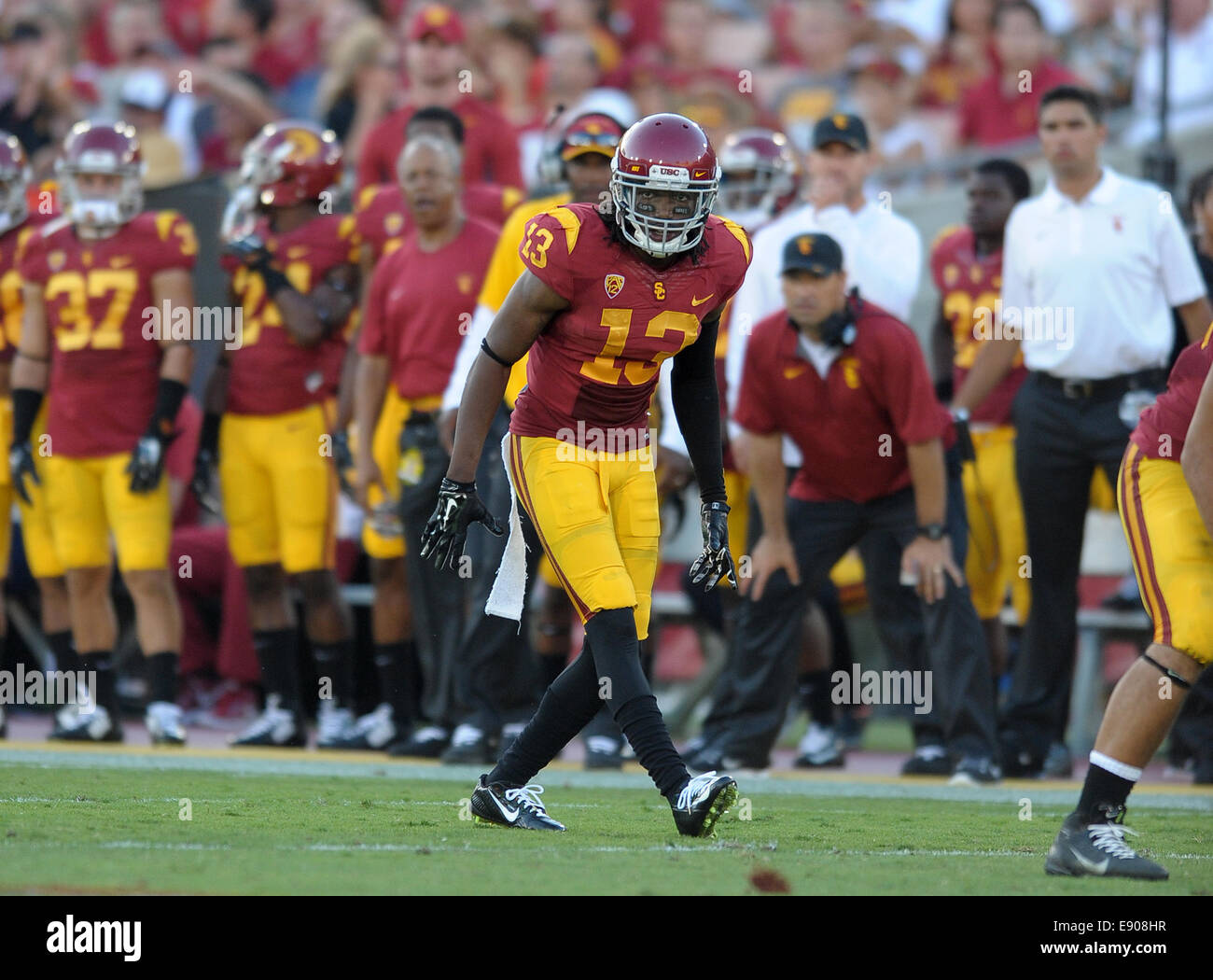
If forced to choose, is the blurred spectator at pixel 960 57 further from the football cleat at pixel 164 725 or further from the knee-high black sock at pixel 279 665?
the football cleat at pixel 164 725

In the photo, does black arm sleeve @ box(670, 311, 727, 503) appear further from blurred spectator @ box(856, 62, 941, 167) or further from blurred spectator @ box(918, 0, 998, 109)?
blurred spectator @ box(918, 0, 998, 109)

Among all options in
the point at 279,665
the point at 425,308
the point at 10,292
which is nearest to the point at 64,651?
the point at 279,665

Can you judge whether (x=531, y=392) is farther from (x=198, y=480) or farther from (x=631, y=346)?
(x=198, y=480)

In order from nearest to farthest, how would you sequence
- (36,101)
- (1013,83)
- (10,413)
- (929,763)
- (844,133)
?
(929,763) < (844,133) < (10,413) < (1013,83) < (36,101)

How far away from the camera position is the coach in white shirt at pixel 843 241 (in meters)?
8.36

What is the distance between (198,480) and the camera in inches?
355

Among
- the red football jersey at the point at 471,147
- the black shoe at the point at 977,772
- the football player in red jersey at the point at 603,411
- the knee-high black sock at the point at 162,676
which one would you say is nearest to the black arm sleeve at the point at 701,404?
the football player in red jersey at the point at 603,411

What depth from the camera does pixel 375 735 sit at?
8.76m

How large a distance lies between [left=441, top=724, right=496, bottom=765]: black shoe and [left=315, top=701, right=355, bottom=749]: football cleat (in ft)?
3.19

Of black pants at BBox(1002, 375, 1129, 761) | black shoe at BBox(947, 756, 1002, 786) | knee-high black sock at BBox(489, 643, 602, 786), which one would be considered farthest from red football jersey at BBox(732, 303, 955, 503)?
knee-high black sock at BBox(489, 643, 602, 786)

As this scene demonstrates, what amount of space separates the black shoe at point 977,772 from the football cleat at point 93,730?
357 cm

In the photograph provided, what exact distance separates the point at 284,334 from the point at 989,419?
10.3ft

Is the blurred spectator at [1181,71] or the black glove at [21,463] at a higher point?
the blurred spectator at [1181,71]

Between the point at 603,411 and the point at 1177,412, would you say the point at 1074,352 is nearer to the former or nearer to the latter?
the point at 1177,412
